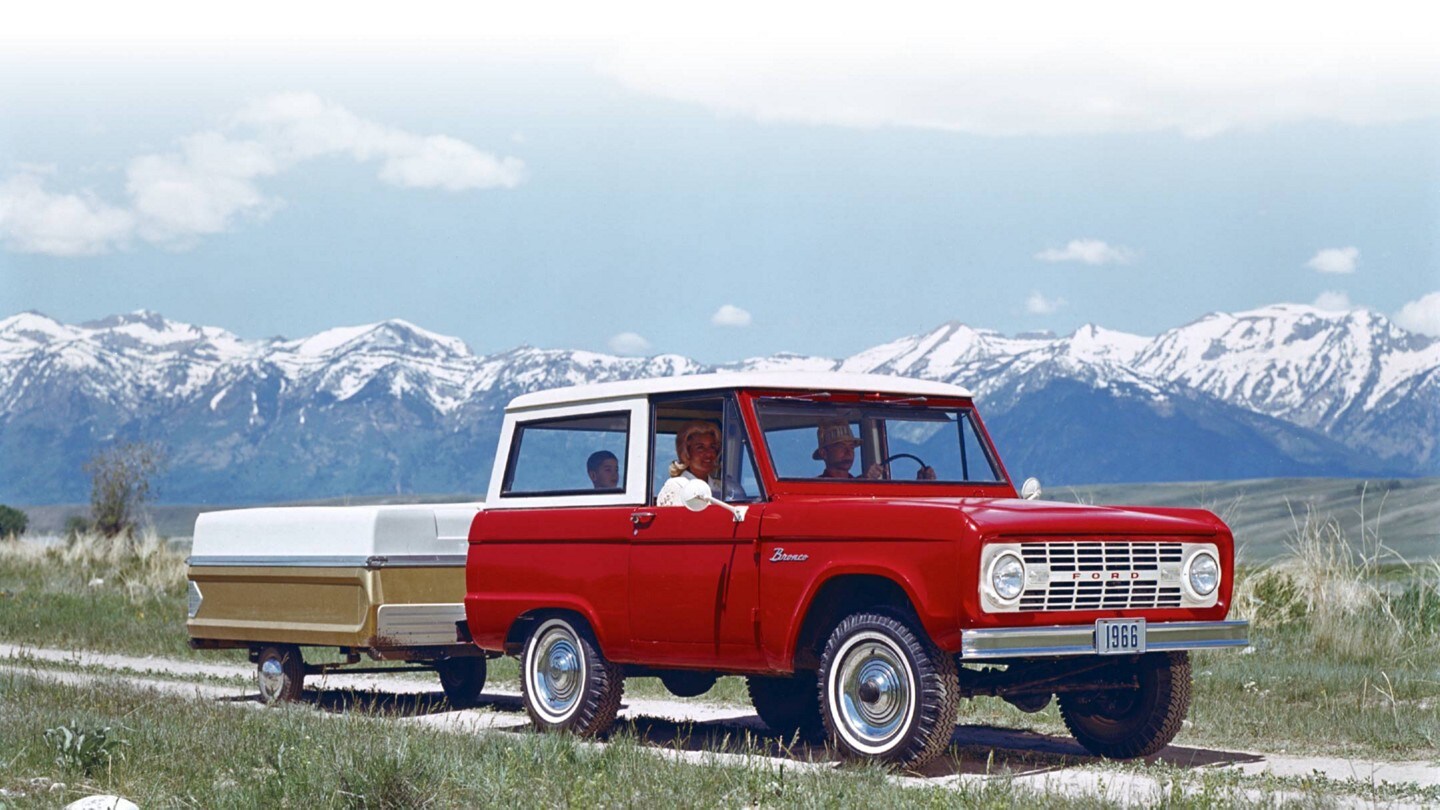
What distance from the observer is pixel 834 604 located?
11117mm

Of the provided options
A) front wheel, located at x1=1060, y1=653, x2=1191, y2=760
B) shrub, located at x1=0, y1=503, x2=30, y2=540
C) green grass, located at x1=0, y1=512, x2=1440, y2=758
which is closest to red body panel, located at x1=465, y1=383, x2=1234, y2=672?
front wheel, located at x1=1060, y1=653, x2=1191, y2=760

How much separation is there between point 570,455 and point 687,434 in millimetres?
775

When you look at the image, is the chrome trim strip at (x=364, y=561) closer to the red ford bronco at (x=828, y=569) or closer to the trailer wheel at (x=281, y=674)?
the trailer wheel at (x=281, y=674)

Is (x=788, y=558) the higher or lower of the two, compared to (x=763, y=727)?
higher

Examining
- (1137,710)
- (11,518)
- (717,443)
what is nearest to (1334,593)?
(1137,710)

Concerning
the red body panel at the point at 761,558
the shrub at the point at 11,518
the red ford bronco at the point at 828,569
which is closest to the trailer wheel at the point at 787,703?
the red ford bronco at the point at 828,569

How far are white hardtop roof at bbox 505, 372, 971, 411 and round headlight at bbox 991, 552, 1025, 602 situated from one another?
219 centimetres

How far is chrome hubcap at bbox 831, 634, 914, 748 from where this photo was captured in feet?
34.4

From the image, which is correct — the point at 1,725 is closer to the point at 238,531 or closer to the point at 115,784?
the point at 115,784

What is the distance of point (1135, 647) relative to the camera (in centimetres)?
1062

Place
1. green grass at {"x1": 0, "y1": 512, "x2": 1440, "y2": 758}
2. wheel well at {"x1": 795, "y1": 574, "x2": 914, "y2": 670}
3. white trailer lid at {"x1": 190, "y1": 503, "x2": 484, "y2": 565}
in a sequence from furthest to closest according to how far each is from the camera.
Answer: white trailer lid at {"x1": 190, "y1": 503, "x2": 484, "y2": 565} → green grass at {"x1": 0, "y1": 512, "x2": 1440, "y2": 758} → wheel well at {"x1": 795, "y1": 574, "x2": 914, "y2": 670}

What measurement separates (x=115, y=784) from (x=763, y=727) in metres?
5.04

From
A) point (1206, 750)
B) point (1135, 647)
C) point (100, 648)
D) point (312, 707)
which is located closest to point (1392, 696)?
point (1206, 750)

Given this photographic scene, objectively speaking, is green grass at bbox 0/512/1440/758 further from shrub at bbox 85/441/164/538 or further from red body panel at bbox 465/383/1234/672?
shrub at bbox 85/441/164/538
